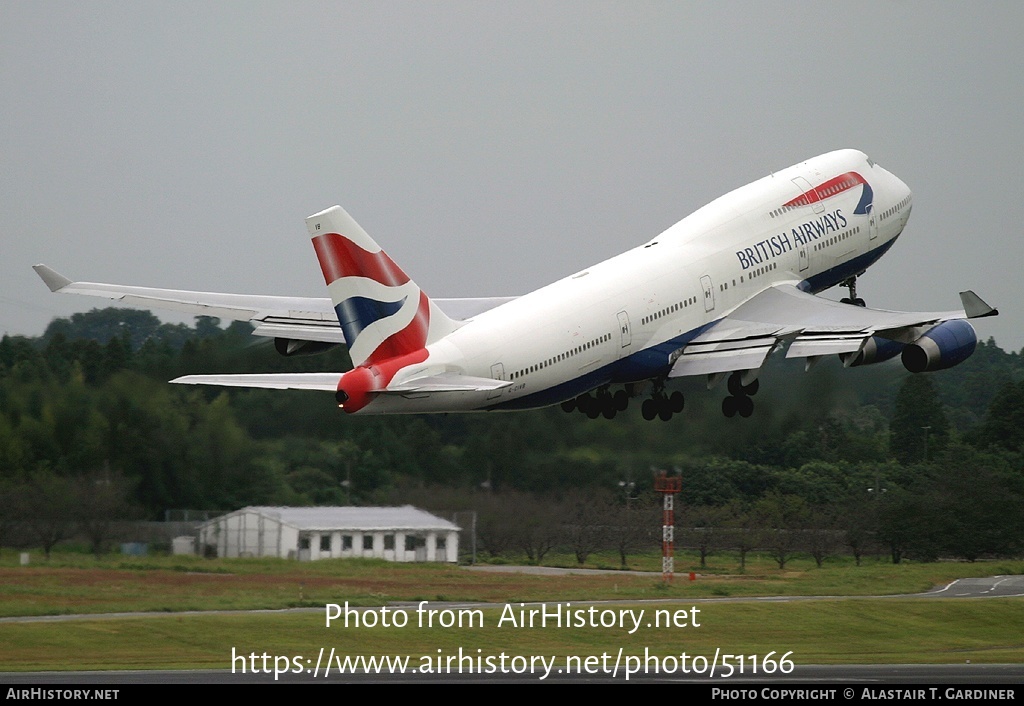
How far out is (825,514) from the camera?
218ft

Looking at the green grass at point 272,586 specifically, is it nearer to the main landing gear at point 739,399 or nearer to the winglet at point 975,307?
the main landing gear at point 739,399

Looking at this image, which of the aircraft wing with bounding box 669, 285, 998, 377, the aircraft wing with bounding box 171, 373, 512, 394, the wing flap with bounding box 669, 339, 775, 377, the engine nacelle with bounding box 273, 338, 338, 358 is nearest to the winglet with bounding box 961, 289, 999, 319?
the aircraft wing with bounding box 669, 285, 998, 377

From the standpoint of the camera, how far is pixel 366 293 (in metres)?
39.2

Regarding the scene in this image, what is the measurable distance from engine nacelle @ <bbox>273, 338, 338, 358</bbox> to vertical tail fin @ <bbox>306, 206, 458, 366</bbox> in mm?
8543

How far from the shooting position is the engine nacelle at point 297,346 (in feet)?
159

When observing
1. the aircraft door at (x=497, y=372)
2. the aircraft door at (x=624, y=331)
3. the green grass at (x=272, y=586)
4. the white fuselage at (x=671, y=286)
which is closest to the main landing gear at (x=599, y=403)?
the white fuselage at (x=671, y=286)

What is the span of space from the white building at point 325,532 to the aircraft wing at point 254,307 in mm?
5721

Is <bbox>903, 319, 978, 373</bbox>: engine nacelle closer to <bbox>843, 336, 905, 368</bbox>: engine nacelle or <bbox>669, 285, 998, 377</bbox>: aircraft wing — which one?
<bbox>669, 285, 998, 377</bbox>: aircraft wing

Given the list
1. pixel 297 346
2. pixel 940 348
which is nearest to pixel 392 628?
pixel 297 346

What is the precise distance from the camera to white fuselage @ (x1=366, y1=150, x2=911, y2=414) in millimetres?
41750

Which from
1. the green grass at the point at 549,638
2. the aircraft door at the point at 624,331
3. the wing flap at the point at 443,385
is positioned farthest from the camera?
the green grass at the point at 549,638
